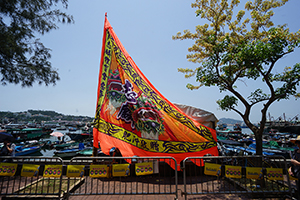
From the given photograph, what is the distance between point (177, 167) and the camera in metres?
4.54

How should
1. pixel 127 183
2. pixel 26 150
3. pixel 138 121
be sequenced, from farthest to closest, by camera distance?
pixel 26 150, pixel 127 183, pixel 138 121

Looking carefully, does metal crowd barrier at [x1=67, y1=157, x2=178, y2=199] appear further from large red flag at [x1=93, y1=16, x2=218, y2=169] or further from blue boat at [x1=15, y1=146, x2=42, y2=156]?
blue boat at [x1=15, y1=146, x2=42, y2=156]

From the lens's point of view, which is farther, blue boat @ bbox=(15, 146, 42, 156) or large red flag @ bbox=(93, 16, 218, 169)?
blue boat @ bbox=(15, 146, 42, 156)

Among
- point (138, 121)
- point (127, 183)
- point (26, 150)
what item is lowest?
point (26, 150)

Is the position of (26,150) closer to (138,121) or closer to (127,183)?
(127,183)

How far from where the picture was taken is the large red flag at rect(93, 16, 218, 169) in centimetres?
465

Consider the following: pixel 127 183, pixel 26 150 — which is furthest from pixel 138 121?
pixel 26 150

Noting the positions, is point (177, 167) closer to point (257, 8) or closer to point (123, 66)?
point (123, 66)

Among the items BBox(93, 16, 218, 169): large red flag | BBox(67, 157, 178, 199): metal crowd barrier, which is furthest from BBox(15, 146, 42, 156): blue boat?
BBox(93, 16, 218, 169): large red flag

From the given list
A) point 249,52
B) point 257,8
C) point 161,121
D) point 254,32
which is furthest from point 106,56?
point 257,8

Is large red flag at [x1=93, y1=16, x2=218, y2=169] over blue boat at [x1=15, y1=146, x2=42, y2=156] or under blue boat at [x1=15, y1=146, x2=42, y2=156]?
over

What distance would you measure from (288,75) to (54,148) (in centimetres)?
3319

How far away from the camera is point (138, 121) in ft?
15.8

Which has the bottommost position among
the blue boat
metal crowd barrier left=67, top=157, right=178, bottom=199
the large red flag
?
the blue boat
